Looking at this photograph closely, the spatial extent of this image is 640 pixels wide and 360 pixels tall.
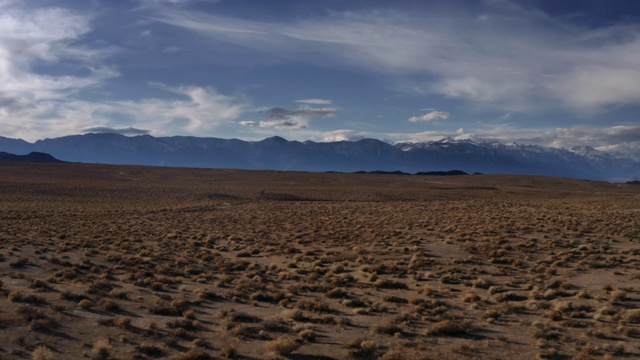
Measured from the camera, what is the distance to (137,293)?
14.9 m

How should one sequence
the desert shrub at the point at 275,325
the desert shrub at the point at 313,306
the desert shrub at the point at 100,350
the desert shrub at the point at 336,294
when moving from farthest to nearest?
1. the desert shrub at the point at 336,294
2. the desert shrub at the point at 313,306
3. the desert shrub at the point at 275,325
4. the desert shrub at the point at 100,350

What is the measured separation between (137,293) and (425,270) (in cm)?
1139

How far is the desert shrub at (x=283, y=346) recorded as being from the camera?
32.5 ft

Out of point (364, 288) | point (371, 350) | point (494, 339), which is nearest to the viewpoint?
point (371, 350)

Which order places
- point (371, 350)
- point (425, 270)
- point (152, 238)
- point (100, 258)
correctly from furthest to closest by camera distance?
1. point (152, 238)
2. point (100, 258)
3. point (425, 270)
4. point (371, 350)

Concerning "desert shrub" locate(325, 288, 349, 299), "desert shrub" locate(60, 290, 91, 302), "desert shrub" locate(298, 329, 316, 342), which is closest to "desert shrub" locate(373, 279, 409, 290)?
"desert shrub" locate(325, 288, 349, 299)

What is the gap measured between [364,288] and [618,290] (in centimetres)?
815

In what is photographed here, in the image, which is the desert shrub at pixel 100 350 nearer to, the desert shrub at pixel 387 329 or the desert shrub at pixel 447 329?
the desert shrub at pixel 387 329

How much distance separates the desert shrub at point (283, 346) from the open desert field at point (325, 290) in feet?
0.16

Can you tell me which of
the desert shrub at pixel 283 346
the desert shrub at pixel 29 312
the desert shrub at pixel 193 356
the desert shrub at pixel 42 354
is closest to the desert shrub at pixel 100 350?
the desert shrub at pixel 42 354

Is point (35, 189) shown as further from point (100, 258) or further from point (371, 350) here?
point (371, 350)

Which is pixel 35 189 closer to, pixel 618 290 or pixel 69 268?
pixel 69 268

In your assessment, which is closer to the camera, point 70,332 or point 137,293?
point 70,332

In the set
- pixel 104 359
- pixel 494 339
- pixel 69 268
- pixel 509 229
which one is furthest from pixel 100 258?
pixel 509 229
